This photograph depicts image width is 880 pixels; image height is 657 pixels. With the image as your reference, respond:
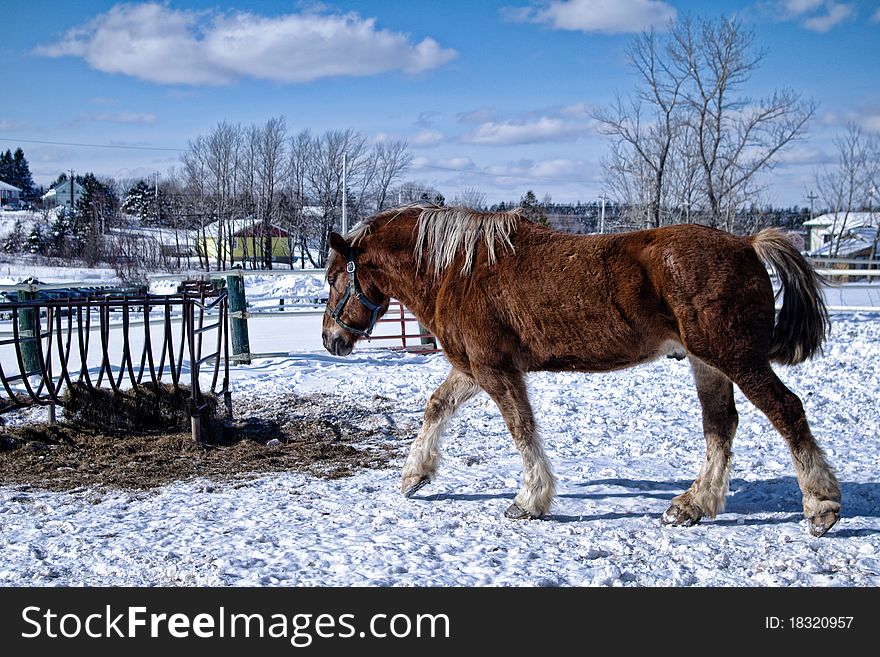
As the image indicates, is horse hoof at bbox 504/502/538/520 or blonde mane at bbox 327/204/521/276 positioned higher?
→ blonde mane at bbox 327/204/521/276

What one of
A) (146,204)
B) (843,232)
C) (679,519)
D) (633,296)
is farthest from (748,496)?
(146,204)

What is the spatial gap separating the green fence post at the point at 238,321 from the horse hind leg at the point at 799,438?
300 inches

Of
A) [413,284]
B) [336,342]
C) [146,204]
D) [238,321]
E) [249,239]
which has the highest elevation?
[146,204]

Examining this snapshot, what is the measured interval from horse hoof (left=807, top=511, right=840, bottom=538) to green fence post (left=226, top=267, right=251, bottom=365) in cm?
784

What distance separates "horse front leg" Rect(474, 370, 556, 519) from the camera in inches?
170

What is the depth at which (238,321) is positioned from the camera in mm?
10156

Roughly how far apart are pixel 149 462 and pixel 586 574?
140 inches

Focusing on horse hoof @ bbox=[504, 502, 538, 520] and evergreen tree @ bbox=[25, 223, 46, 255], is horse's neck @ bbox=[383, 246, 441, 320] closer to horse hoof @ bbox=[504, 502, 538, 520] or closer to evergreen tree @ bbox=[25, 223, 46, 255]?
horse hoof @ bbox=[504, 502, 538, 520]

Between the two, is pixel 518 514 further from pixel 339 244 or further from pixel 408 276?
pixel 339 244

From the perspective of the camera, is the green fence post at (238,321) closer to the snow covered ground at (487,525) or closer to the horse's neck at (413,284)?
the snow covered ground at (487,525)

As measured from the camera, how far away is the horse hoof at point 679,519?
4203 mm

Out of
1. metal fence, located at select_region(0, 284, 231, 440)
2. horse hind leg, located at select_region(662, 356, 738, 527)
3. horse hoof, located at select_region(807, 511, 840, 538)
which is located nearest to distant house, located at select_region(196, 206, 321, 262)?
metal fence, located at select_region(0, 284, 231, 440)

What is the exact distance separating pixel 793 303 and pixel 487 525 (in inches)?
84.5

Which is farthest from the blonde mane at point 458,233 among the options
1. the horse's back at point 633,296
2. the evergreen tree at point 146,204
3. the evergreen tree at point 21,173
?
the evergreen tree at point 21,173
